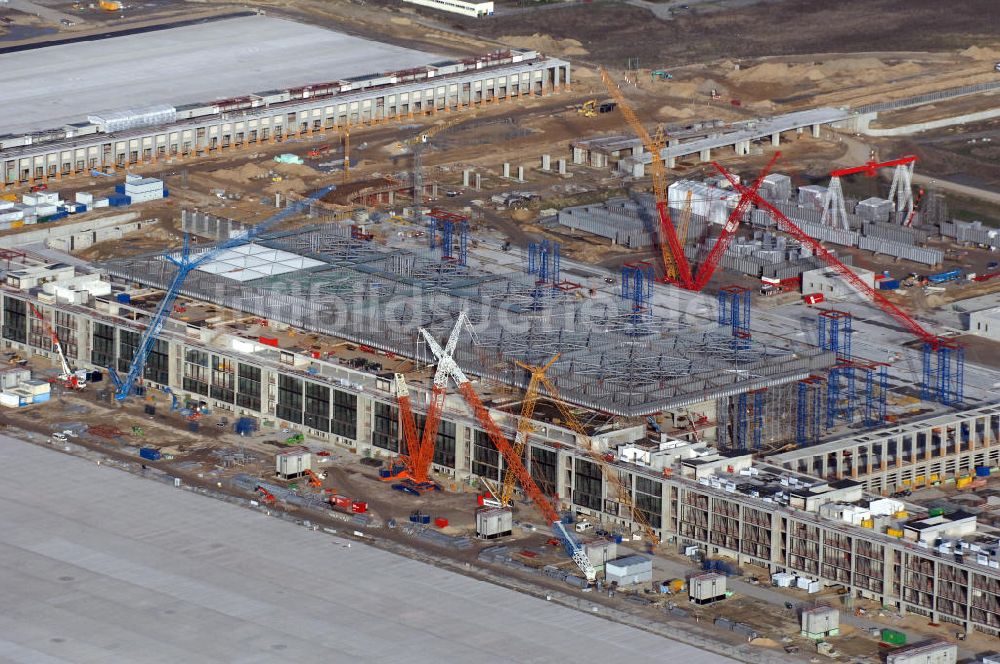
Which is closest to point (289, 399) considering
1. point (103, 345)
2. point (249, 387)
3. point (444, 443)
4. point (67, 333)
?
point (249, 387)

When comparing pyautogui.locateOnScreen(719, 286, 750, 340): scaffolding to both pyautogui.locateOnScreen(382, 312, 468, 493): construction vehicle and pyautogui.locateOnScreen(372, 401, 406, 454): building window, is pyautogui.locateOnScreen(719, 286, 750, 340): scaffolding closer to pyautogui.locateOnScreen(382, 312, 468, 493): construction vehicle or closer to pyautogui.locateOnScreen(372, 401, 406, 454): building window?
pyautogui.locateOnScreen(382, 312, 468, 493): construction vehicle

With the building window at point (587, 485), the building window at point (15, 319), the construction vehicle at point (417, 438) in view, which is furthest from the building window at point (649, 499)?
the building window at point (15, 319)

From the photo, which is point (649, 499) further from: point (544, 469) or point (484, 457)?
point (484, 457)

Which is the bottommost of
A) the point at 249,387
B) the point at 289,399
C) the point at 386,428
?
the point at 386,428

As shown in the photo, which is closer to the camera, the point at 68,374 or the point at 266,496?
the point at 266,496

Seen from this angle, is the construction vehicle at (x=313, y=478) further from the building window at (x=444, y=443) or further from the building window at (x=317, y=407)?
the building window at (x=317, y=407)

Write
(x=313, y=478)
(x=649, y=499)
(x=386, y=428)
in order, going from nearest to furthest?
1. (x=649, y=499)
2. (x=313, y=478)
3. (x=386, y=428)
